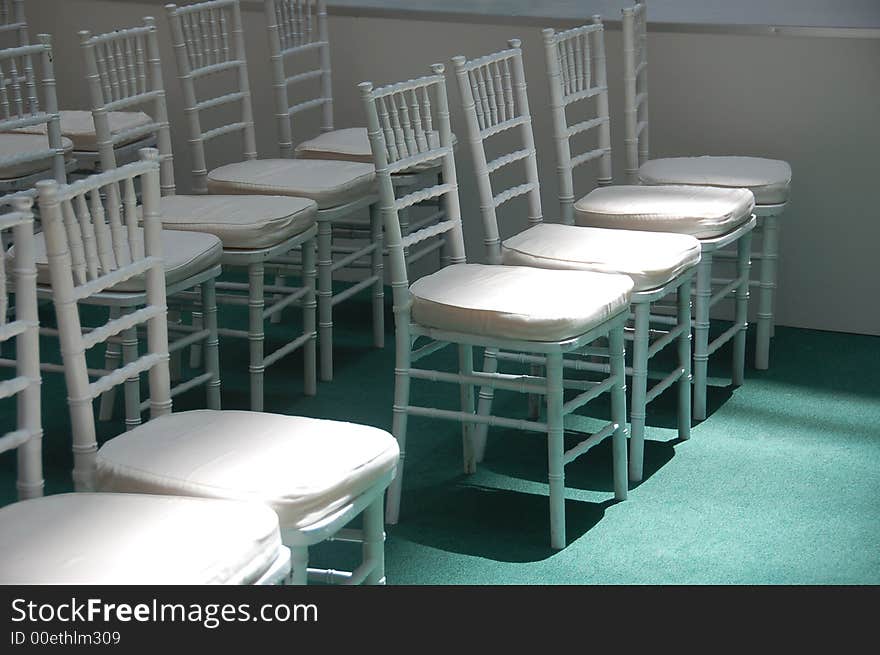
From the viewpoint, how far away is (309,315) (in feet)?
12.7

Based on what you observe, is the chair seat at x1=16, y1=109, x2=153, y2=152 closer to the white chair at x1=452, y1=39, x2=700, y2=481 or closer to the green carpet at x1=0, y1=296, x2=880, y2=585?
the green carpet at x1=0, y1=296, x2=880, y2=585

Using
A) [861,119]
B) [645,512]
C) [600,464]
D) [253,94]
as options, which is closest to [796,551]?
[645,512]

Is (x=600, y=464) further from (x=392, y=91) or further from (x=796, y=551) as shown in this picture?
(x=392, y=91)

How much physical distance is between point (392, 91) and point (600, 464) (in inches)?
43.8

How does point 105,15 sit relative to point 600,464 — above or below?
above

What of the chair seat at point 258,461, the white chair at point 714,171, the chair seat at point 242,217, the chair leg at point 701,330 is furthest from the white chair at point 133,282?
the white chair at point 714,171

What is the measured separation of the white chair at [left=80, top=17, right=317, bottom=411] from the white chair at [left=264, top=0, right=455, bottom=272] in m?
0.49

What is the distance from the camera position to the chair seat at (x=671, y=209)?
3.55 m

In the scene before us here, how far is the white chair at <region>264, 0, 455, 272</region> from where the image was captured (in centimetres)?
429

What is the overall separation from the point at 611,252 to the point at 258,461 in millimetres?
1395

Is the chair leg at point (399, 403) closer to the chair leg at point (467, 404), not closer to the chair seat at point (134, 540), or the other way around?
the chair leg at point (467, 404)

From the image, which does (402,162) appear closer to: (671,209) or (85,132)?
(671,209)

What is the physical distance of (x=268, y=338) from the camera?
443 cm

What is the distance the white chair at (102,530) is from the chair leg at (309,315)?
5.74 feet
